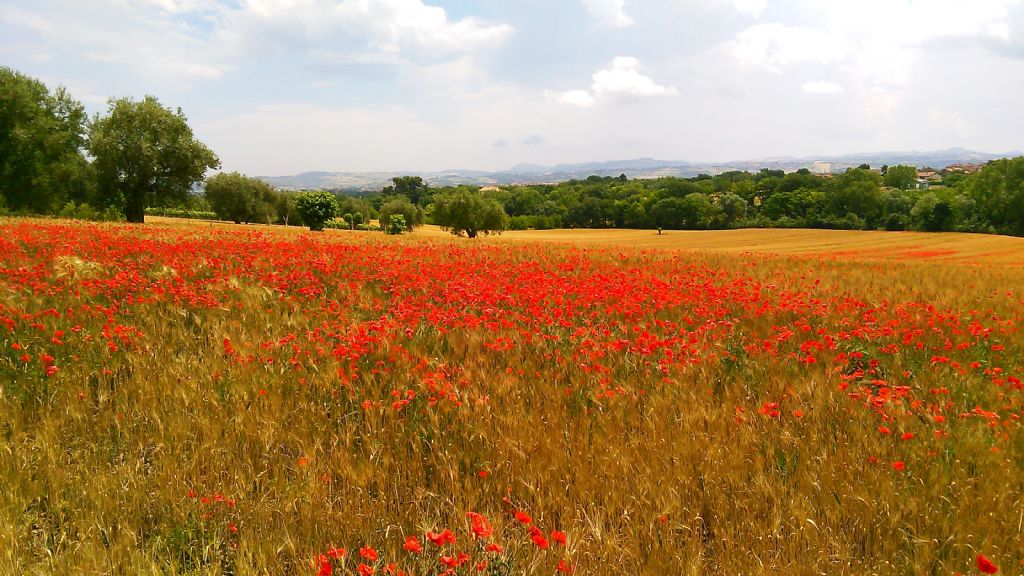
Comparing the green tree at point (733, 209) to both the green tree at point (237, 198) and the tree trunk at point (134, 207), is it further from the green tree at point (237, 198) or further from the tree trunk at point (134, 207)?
the tree trunk at point (134, 207)

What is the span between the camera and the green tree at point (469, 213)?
71625 millimetres

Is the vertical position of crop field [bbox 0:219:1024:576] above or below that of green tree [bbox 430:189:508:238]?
below

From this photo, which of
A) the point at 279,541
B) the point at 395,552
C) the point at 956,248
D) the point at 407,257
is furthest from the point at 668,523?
the point at 956,248

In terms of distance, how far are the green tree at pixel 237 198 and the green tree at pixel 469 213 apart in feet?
107

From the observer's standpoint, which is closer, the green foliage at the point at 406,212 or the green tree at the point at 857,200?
the green tree at the point at 857,200

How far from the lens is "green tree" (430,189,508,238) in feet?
235

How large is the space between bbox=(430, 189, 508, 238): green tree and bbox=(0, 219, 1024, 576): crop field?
65872 mm

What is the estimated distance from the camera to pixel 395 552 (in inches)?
88.7

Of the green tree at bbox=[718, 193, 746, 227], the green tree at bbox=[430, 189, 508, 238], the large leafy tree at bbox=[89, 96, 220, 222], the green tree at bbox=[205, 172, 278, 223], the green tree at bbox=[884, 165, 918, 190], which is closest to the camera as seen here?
the large leafy tree at bbox=[89, 96, 220, 222]

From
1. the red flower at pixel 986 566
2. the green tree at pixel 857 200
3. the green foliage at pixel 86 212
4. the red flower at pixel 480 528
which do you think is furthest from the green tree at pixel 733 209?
the red flower at pixel 480 528

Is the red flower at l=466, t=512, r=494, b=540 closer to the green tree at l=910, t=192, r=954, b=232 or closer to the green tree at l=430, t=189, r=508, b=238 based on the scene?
the green tree at l=430, t=189, r=508, b=238

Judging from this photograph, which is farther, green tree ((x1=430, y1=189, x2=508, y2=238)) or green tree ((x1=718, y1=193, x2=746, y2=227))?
green tree ((x1=718, y1=193, x2=746, y2=227))

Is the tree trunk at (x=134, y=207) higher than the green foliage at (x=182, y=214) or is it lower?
lower

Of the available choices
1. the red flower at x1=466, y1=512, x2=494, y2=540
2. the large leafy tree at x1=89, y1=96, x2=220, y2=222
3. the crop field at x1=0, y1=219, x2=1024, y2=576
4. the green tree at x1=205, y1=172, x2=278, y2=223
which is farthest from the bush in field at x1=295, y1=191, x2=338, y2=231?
the red flower at x1=466, y1=512, x2=494, y2=540
